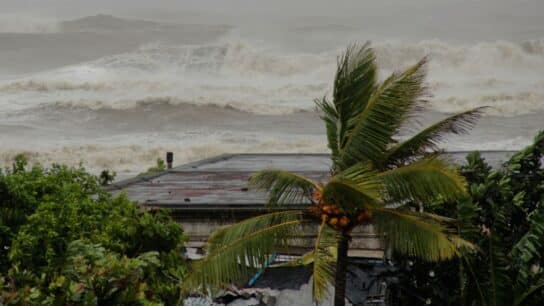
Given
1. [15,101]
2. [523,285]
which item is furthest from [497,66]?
[523,285]

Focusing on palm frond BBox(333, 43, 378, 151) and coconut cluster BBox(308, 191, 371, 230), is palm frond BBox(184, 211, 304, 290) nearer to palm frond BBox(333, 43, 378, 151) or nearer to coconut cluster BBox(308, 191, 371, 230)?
coconut cluster BBox(308, 191, 371, 230)

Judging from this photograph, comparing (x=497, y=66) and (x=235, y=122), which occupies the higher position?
(x=497, y=66)

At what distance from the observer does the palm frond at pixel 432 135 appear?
8.73m

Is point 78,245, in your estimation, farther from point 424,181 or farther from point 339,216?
point 424,181

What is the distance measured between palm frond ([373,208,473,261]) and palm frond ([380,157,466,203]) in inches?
8.9

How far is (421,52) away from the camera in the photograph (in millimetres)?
67375

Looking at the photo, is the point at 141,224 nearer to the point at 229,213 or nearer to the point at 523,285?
the point at 229,213

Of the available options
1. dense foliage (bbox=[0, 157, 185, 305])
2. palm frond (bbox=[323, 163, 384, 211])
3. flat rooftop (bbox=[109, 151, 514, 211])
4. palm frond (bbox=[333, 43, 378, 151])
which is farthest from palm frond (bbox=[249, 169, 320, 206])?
flat rooftop (bbox=[109, 151, 514, 211])

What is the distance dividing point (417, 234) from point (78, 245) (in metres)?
3.55

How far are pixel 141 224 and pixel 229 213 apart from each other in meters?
3.55

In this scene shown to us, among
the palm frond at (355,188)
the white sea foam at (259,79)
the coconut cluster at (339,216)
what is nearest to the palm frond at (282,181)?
the coconut cluster at (339,216)

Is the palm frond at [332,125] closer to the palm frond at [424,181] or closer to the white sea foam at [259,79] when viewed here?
the palm frond at [424,181]

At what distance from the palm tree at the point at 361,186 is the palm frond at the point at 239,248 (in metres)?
0.01

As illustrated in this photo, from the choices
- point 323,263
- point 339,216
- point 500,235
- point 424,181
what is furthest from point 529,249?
point 323,263
